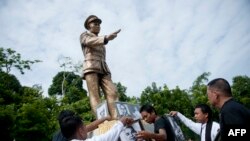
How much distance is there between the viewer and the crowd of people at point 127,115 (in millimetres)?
3479

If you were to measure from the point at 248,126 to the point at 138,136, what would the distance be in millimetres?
1461

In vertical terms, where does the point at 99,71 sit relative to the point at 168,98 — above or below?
below

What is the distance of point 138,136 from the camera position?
14.4ft

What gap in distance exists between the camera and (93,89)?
7648 millimetres

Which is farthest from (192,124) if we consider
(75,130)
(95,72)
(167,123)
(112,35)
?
(75,130)

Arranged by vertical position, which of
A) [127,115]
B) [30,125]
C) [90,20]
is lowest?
[127,115]

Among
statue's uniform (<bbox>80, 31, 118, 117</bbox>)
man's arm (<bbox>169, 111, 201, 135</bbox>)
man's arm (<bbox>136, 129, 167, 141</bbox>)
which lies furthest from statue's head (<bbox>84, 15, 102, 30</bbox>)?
man's arm (<bbox>136, 129, 167, 141</bbox>)

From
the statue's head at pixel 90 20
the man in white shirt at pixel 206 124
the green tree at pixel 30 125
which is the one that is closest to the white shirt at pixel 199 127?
the man in white shirt at pixel 206 124

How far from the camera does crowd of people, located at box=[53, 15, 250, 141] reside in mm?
3479

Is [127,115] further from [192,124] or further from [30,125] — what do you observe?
[30,125]

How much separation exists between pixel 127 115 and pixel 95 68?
2681mm

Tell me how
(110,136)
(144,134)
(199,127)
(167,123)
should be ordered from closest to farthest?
(110,136)
(144,134)
(167,123)
(199,127)

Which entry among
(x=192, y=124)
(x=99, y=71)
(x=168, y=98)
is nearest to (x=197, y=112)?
(x=192, y=124)

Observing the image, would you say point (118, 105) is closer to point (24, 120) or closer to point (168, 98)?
point (24, 120)
